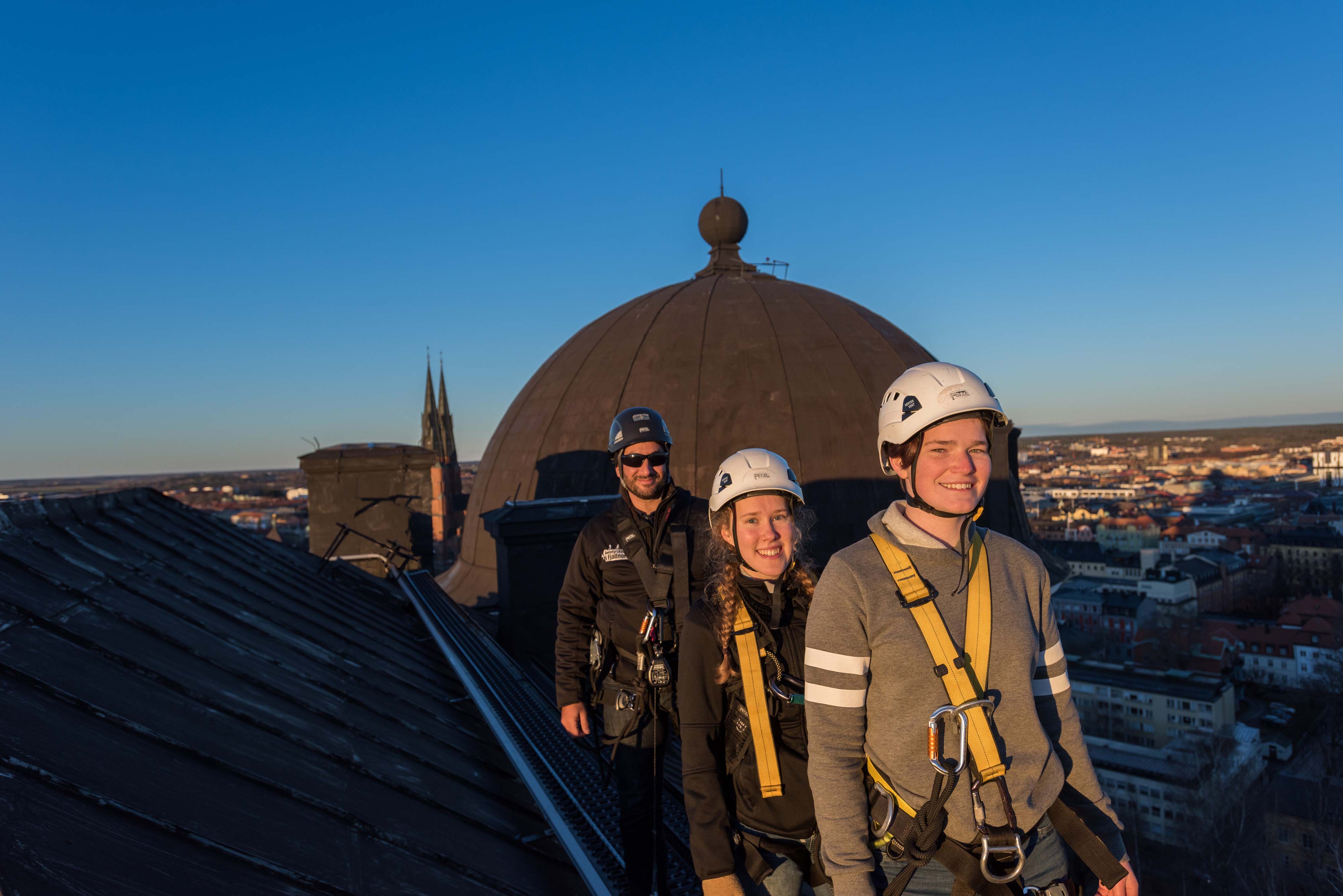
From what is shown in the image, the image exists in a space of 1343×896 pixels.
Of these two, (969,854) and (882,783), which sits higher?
(882,783)

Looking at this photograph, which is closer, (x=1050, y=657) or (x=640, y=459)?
(x=1050, y=657)

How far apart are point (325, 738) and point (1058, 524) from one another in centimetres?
13207

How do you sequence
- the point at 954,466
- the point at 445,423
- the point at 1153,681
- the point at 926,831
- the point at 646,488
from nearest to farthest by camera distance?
the point at 926,831 < the point at 954,466 < the point at 646,488 < the point at 1153,681 < the point at 445,423

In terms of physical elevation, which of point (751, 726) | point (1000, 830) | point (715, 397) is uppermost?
point (715, 397)

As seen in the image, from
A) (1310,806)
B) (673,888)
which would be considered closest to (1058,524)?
(1310,806)

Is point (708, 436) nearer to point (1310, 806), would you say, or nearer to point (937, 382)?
point (937, 382)

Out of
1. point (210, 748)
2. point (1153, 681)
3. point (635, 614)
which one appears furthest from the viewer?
point (1153, 681)

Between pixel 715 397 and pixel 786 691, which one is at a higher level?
pixel 715 397

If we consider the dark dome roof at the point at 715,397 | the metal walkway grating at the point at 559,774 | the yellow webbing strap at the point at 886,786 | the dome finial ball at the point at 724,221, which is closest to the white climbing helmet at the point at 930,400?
the yellow webbing strap at the point at 886,786

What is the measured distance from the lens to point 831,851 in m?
2.37

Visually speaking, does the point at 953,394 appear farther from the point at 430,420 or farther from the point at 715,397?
the point at 430,420

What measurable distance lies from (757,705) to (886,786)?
1.77 feet

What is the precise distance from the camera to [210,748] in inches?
127

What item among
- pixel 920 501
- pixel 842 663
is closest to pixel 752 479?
pixel 920 501
